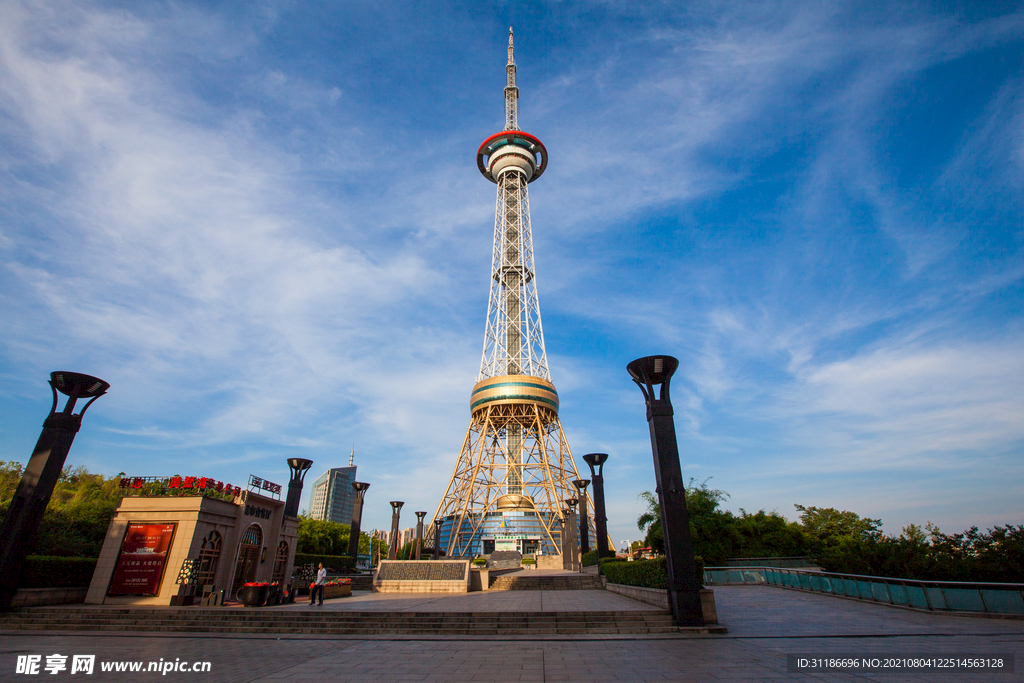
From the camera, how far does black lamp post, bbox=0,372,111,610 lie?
11.4 meters

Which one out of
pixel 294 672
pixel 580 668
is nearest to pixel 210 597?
pixel 294 672

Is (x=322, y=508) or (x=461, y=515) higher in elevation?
(x=322, y=508)

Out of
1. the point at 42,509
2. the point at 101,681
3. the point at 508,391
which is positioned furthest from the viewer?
the point at 508,391

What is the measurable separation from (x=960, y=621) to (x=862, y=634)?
3272 mm

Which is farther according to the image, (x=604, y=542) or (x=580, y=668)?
(x=604, y=542)

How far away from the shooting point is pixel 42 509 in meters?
11.8

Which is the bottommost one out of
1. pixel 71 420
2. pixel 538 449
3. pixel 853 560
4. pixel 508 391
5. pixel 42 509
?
pixel 853 560

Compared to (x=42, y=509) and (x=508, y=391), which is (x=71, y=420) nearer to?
(x=42, y=509)

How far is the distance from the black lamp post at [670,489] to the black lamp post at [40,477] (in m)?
14.9

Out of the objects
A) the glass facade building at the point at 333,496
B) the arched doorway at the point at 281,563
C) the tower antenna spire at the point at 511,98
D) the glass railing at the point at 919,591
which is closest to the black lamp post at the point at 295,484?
the arched doorway at the point at 281,563

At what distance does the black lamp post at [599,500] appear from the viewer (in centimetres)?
2005
